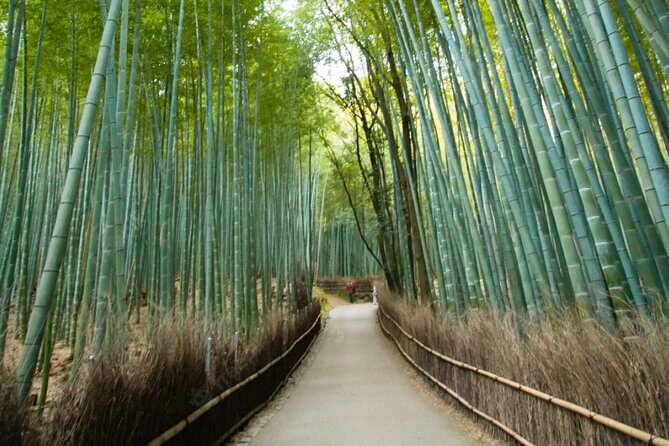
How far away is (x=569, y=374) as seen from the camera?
2.11 meters

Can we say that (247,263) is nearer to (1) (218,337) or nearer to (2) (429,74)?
(1) (218,337)

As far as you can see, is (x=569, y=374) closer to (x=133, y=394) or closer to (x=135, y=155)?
(x=133, y=394)

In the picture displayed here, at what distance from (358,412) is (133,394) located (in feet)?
7.51

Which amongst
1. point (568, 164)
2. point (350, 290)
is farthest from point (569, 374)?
point (350, 290)

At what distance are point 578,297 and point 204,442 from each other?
2167mm

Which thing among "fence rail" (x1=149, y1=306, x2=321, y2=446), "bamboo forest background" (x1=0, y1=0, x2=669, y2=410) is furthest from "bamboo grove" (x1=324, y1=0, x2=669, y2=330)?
"fence rail" (x1=149, y1=306, x2=321, y2=446)

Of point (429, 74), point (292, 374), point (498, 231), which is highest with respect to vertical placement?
point (429, 74)

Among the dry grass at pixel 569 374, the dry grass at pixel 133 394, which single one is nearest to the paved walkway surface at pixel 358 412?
the dry grass at pixel 569 374

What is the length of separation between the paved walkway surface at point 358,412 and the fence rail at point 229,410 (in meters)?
0.10

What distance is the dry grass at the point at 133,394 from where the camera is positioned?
1572 millimetres

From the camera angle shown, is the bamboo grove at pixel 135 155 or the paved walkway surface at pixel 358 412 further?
the paved walkway surface at pixel 358 412

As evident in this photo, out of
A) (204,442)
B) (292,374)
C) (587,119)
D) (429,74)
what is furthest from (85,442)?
(292,374)

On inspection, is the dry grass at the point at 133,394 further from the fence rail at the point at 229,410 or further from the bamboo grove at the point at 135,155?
the bamboo grove at the point at 135,155

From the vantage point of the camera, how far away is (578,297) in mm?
2314
